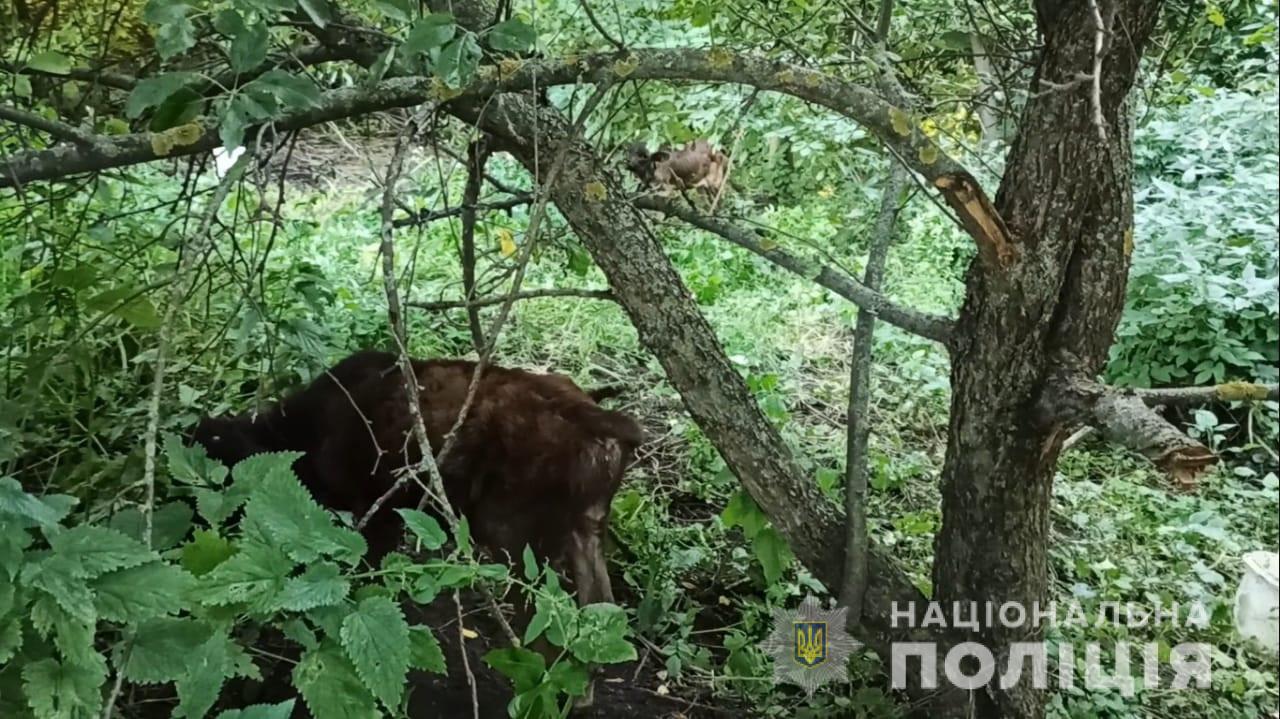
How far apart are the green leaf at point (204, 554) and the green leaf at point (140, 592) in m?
0.11

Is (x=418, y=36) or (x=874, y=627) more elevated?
(x=418, y=36)

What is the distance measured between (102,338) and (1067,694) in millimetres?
2887

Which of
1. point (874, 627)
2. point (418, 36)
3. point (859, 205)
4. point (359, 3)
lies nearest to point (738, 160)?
point (859, 205)

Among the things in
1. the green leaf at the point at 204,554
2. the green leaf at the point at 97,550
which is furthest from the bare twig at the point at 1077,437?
the green leaf at the point at 97,550

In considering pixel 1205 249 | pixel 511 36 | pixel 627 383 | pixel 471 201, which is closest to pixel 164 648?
pixel 511 36

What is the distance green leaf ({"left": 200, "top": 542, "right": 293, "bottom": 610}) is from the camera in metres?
1.37

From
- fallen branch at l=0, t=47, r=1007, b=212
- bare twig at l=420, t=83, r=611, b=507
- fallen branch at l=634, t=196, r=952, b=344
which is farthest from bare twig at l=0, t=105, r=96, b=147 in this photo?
fallen branch at l=634, t=196, r=952, b=344

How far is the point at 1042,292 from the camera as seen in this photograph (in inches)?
81.7

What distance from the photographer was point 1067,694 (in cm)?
245

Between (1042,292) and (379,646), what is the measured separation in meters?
1.47

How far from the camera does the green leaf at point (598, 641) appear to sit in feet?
5.81

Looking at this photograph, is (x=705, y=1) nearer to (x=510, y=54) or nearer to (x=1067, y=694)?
(x=510, y=54)

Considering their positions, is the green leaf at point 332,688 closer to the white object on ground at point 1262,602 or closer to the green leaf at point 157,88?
the green leaf at point 157,88

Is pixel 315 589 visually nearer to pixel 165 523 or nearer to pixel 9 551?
pixel 9 551
